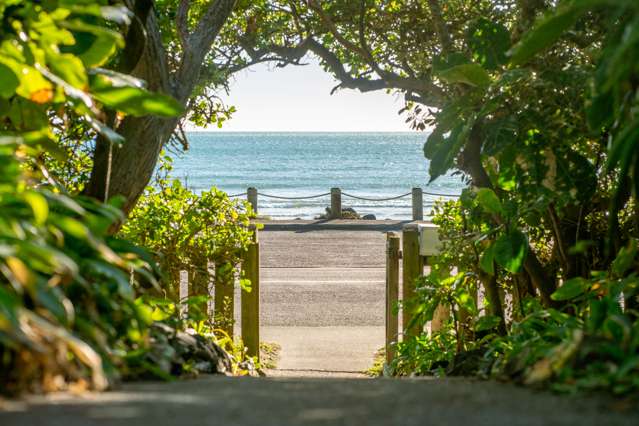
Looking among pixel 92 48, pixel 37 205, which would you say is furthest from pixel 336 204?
pixel 37 205

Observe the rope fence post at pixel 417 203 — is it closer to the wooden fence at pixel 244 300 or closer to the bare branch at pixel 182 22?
the wooden fence at pixel 244 300

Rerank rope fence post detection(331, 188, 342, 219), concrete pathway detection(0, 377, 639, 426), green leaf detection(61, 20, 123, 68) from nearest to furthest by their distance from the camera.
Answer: concrete pathway detection(0, 377, 639, 426) → green leaf detection(61, 20, 123, 68) → rope fence post detection(331, 188, 342, 219)

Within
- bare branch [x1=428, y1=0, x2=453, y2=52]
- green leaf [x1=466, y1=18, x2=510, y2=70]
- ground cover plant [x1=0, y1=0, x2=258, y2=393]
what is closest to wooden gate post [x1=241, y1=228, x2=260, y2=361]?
bare branch [x1=428, y1=0, x2=453, y2=52]

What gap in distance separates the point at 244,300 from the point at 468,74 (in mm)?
3247

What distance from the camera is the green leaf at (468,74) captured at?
361 cm

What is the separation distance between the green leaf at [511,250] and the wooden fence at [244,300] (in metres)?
2.50

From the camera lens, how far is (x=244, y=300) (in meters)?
6.40

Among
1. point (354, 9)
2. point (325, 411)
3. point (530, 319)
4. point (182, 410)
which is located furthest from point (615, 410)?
point (354, 9)

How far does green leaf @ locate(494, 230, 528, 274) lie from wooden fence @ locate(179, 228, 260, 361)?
8.22ft

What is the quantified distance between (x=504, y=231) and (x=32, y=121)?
2.15 m

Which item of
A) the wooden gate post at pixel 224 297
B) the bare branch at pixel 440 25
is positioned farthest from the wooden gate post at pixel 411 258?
the bare branch at pixel 440 25

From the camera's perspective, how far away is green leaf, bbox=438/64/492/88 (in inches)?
142

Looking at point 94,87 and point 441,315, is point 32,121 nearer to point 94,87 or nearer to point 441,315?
point 94,87

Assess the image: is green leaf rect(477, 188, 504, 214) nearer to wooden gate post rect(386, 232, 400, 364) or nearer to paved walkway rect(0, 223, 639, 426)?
paved walkway rect(0, 223, 639, 426)
